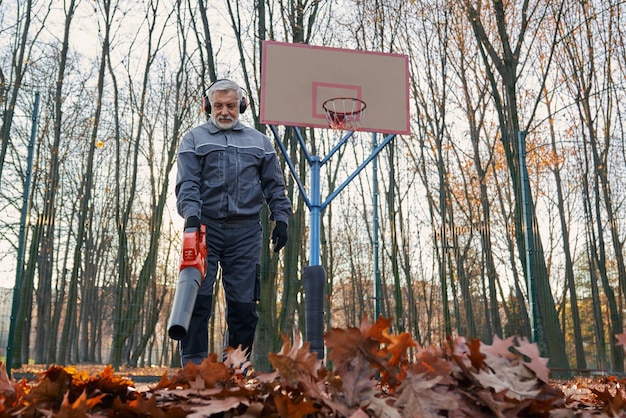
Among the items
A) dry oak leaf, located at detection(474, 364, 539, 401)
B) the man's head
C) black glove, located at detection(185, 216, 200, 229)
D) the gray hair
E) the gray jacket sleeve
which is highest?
the gray hair

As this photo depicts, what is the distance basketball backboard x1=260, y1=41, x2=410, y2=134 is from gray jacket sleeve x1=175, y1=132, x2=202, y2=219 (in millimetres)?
3975

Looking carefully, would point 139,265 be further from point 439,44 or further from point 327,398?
point 327,398

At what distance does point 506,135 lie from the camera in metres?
9.41

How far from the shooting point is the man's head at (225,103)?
3504mm

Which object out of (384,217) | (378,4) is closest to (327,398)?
(378,4)

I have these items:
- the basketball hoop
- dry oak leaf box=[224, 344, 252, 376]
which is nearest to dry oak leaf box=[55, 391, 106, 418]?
dry oak leaf box=[224, 344, 252, 376]

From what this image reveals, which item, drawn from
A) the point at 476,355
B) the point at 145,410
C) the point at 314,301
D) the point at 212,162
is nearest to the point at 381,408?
the point at 476,355

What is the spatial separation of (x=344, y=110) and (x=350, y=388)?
704cm

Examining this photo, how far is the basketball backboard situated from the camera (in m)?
7.47

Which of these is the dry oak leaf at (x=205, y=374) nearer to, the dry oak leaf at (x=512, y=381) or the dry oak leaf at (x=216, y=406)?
the dry oak leaf at (x=216, y=406)

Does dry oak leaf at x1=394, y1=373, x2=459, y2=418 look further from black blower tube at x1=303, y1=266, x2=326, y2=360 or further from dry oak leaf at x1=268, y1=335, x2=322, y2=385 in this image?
black blower tube at x1=303, y1=266, x2=326, y2=360

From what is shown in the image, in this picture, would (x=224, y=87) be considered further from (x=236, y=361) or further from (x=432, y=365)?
(x=432, y=365)

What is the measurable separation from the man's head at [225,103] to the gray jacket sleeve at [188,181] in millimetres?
201

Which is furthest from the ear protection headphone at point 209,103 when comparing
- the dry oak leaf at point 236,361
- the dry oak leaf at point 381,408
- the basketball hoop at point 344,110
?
the basketball hoop at point 344,110
